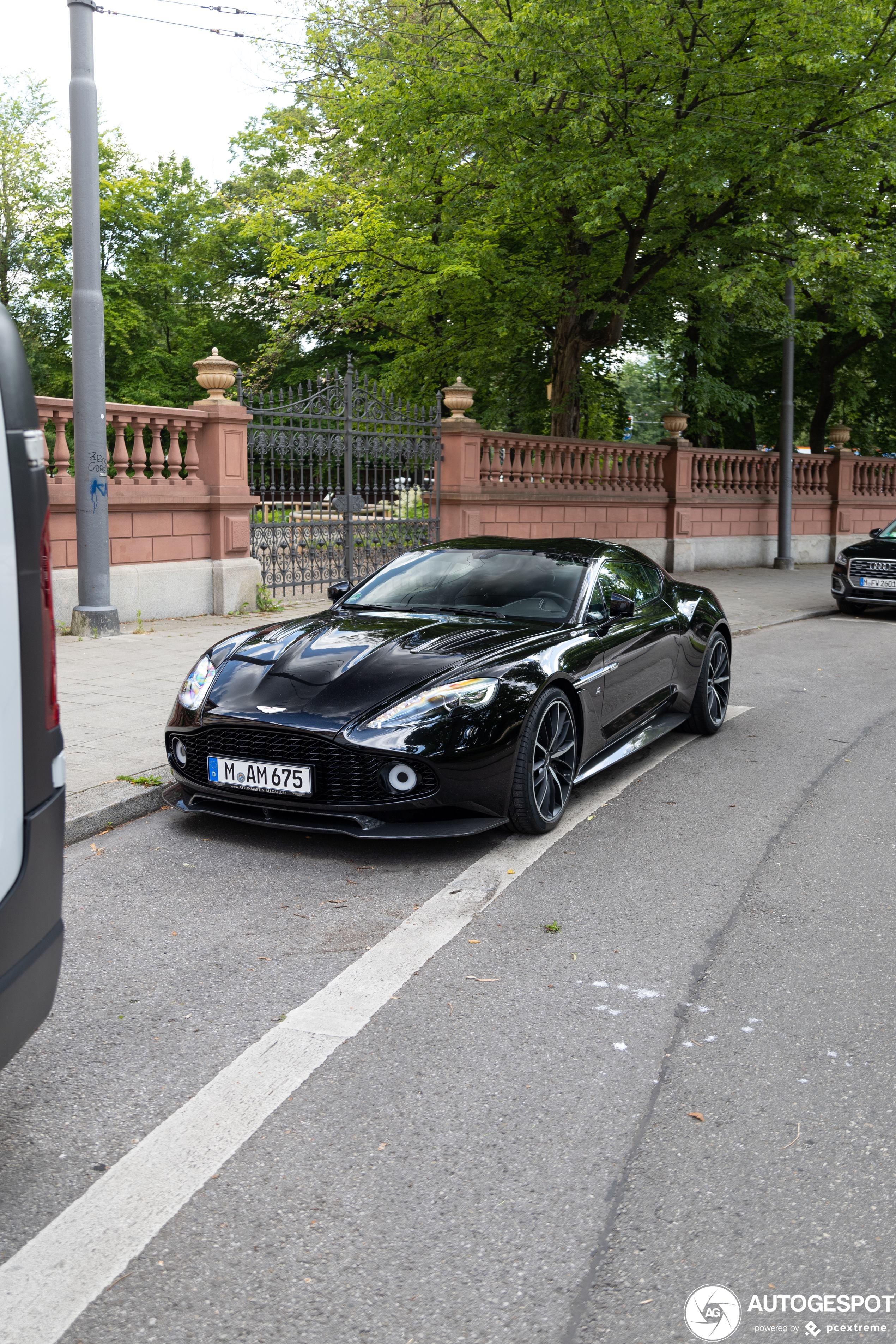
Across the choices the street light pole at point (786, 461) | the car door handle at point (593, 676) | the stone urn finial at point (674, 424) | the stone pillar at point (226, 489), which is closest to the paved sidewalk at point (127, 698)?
the stone pillar at point (226, 489)

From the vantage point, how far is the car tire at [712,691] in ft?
25.6

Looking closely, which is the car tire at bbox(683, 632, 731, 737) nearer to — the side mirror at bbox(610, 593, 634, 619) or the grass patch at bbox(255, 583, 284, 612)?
the side mirror at bbox(610, 593, 634, 619)

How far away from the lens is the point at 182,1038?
3.46m

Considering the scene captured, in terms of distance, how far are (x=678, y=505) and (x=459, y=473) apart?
6.03 m

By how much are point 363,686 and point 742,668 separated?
261 inches

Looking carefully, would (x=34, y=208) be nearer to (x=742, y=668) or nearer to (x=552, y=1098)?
(x=742, y=668)

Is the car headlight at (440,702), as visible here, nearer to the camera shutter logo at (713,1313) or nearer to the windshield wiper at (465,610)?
the windshield wiper at (465,610)

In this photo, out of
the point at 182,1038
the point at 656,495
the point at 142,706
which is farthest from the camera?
the point at 656,495

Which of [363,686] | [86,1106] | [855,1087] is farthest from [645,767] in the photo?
[86,1106]

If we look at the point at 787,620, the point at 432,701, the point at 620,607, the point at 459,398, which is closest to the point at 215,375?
the point at 459,398

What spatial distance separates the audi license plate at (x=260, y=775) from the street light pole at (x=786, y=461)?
1826cm

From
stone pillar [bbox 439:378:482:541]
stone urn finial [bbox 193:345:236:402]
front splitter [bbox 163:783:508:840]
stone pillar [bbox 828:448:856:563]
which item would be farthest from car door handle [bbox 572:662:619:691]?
stone pillar [bbox 828:448:856:563]

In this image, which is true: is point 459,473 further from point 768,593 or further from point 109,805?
point 109,805

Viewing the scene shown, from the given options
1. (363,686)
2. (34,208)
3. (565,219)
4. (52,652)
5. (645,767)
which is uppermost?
(34,208)
